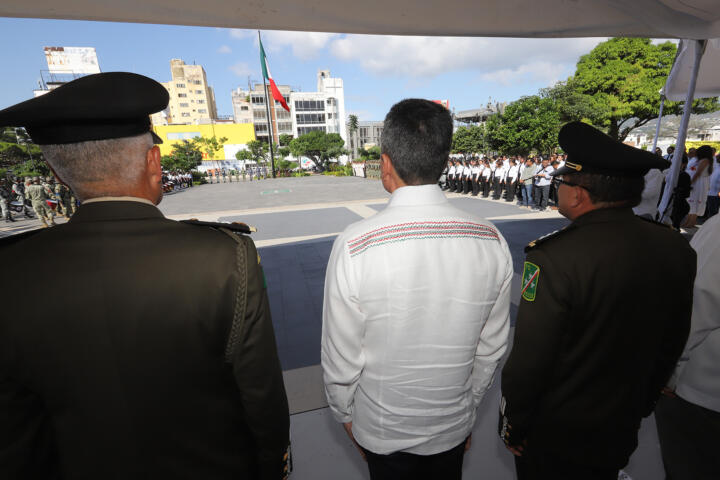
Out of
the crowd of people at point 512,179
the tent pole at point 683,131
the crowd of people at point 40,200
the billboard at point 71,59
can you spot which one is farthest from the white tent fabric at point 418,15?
the billboard at point 71,59

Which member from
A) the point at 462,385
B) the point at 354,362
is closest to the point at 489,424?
the point at 462,385

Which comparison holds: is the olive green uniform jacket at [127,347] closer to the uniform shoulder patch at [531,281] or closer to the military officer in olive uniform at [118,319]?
the military officer in olive uniform at [118,319]

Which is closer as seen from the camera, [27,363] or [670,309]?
[27,363]

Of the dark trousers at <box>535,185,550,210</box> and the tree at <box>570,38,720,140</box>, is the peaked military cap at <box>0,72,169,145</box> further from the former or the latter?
the tree at <box>570,38,720,140</box>

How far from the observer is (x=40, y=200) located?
10.5 metres

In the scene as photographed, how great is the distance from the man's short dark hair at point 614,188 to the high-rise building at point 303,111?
7772 cm

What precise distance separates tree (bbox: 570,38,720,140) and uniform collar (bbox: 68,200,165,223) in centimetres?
3240

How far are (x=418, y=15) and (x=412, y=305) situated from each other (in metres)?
2.89

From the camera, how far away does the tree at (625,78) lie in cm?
2492

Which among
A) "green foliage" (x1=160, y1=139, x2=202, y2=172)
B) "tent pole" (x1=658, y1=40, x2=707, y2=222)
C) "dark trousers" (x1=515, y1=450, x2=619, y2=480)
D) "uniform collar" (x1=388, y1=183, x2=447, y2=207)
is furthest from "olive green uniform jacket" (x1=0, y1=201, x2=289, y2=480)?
"green foliage" (x1=160, y1=139, x2=202, y2=172)

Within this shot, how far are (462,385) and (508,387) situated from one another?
0.77 feet

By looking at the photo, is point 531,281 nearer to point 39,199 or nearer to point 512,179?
point 512,179

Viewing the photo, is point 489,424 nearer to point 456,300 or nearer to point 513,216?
point 456,300

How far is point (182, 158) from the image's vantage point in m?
31.3
